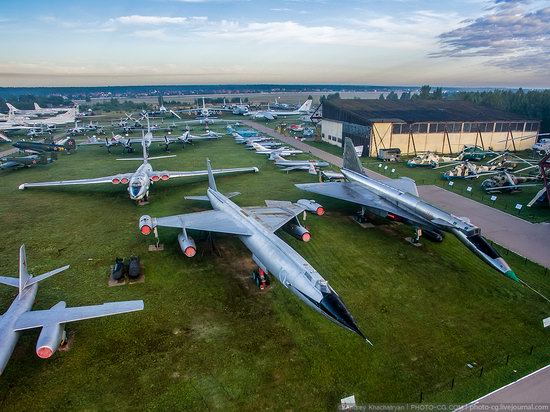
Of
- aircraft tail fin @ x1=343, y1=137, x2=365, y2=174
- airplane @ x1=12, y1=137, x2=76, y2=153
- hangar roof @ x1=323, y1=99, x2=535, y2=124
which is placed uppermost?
hangar roof @ x1=323, y1=99, x2=535, y2=124

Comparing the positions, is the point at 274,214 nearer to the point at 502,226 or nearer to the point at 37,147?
the point at 502,226

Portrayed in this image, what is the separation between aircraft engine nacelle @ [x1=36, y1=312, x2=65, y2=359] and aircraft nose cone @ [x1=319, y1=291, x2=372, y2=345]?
1115cm

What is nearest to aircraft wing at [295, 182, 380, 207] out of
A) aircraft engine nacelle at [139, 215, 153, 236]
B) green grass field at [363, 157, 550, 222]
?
green grass field at [363, 157, 550, 222]

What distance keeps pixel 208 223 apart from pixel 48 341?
39.8ft

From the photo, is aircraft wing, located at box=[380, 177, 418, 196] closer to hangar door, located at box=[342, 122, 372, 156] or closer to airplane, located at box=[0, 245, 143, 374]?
airplane, located at box=[0, 245, 143, 374]

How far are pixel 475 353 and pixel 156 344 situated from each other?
15281 millimetres

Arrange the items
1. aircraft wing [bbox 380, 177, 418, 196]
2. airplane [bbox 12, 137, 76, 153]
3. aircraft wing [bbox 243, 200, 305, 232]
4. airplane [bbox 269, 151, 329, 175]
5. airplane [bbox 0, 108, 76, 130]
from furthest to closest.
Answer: airplane [bbox 0, 108, 76, 130] < airplane [bbox 12, 137, 76, 153] < airplane [bbox 269, 151, 329, 175] < aircraft wing [bbox 380, 177, 418, 196] < aircraft wing [bbox 243, 200, 305, 232]

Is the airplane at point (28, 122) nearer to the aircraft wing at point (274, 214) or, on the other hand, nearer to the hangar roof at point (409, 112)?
the hangar roof at point (409, 112)

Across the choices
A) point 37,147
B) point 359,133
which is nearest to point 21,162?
point 37,147

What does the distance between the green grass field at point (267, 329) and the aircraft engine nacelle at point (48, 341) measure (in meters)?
1.81

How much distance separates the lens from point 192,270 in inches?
914

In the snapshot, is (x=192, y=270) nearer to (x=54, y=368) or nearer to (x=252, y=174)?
(x=54, y=368)

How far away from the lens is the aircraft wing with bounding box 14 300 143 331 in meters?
14.8

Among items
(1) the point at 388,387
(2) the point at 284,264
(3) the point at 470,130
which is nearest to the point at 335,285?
(2) the point at 284,264
